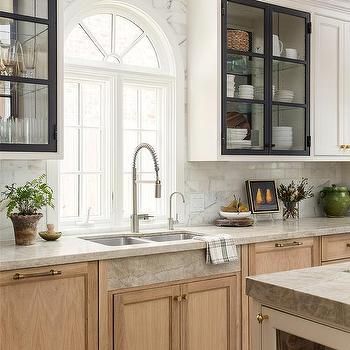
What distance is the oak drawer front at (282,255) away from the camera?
336 cm

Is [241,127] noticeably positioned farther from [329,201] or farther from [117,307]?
[117,307]

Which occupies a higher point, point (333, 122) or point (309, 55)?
point (309, 55)

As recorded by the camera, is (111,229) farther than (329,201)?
No

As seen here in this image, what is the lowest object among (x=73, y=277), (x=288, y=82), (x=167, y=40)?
(x=73, y=277)

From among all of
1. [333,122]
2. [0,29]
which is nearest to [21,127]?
[0,29]

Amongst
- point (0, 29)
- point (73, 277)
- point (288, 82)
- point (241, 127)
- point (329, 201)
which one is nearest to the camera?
point (73, 277)

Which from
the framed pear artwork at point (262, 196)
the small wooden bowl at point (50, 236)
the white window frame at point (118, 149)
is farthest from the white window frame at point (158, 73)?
the framed pear artwork at point (262, 196)

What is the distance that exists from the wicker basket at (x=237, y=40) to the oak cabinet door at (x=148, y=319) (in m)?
1.73

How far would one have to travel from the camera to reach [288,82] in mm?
4035

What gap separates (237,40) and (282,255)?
1504 mm

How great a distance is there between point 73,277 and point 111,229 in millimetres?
917

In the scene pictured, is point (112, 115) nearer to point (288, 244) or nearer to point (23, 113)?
point (23, 113)

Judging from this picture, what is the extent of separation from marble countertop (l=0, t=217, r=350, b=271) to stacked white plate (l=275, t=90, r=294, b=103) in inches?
36.4

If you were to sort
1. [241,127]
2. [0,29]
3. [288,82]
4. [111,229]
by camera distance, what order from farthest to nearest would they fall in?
[288,82] < [241,127] < [111,229] < [0,29]
